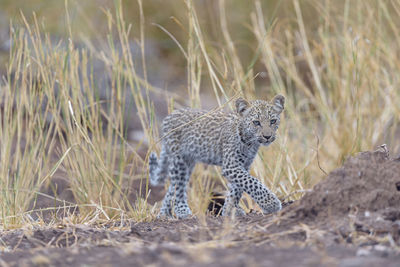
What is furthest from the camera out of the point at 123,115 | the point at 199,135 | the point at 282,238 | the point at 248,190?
the point at 123,115

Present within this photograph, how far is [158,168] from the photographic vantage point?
5469mm

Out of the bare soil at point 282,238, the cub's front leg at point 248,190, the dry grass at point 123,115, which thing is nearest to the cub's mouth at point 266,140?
the cub's front leg at point 248,190

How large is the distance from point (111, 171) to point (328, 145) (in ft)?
8.27

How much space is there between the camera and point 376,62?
20.9ft

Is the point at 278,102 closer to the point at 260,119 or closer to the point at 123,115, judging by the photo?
the point at 260,119

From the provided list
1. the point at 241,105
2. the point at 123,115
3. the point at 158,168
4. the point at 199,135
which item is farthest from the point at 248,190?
the point at 123,115

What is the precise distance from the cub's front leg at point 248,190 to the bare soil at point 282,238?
400mm

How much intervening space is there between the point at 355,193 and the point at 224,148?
1.55m

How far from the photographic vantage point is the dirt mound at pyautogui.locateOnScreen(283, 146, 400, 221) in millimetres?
3303

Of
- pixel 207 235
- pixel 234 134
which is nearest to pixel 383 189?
pixel 207 235

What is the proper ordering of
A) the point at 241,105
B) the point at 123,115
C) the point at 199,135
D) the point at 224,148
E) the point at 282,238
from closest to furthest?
the point at 282,238 < the point at 241,105 < the point at 224,148 < the point at 199,135 < the point at 123,115

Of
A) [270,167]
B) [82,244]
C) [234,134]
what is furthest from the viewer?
[270,167]

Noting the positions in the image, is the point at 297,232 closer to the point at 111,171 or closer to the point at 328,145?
the point at 111,171

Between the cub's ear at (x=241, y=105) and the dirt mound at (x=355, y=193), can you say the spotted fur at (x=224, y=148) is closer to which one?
the cub's ear at (x=241, y=105)
